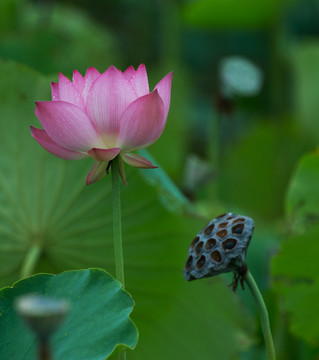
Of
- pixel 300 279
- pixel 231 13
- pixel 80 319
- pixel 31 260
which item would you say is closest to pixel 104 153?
pixel 80 319

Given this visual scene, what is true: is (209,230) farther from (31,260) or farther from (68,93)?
(31,260)

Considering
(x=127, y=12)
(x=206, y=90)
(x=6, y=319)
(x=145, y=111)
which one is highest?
(x=145, y=111)

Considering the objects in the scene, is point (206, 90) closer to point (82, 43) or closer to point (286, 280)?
point (82, 43)

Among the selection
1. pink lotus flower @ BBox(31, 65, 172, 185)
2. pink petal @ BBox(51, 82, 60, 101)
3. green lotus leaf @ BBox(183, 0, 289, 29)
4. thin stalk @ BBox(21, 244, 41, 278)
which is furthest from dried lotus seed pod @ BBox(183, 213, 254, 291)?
green lotus leaf @ BBox(183, 0, 289, 29)

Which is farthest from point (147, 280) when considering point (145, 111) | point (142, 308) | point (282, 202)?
point (282, 202)

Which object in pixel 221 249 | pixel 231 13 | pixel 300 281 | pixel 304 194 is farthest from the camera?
pixel 231 13

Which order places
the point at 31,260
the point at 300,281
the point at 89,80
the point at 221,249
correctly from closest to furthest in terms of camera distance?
the point at 221,249 < the point at 89,80 < the point at 31,260 < the point at 300,281
